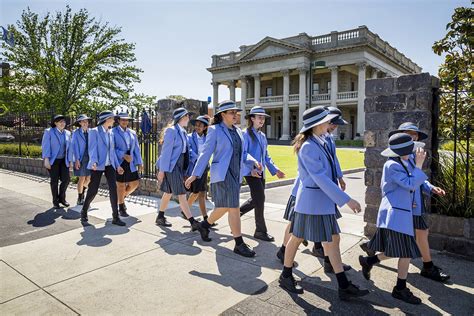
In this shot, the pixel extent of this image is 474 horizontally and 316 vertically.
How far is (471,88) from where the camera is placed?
15.1ft

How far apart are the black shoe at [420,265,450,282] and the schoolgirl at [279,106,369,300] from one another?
3.17 ft

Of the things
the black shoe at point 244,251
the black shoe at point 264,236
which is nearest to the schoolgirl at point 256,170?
the black shoe at point 264,236

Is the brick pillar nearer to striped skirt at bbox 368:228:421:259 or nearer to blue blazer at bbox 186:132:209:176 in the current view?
striped skirt at bbox 368:228:421:259

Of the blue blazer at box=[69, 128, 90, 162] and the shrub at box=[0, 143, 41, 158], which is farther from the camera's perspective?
the shrub at box=[0, 143, 41, 158]

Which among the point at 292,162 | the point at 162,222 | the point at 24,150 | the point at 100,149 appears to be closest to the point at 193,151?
the point at 162,222

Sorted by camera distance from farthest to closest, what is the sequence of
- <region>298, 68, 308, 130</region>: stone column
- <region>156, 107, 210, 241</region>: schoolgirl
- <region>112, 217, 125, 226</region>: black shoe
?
1. <region>298, 68, 308, 130</region>: stone column
2. <region>112, 217, 125, 226</region>: black shoe
3. <region>156, 107, 210, 241</region>: schoolgirl

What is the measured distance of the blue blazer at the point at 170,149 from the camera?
18.5ft

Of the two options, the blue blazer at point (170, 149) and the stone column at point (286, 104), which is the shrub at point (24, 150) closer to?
the blue blazer at point (170, 149)

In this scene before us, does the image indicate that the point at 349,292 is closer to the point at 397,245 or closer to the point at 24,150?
the point at 397,245

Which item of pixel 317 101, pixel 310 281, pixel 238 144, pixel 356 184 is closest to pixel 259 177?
pixel 238 144

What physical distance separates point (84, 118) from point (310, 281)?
6165 mm

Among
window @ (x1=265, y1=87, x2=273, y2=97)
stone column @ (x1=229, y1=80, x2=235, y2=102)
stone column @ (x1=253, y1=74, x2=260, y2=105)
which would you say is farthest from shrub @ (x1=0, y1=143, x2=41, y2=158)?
window @ (x1=265, y1=87, x2=273, y2=97)

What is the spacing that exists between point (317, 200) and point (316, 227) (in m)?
0.26

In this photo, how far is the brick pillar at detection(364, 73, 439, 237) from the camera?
4.67 m
